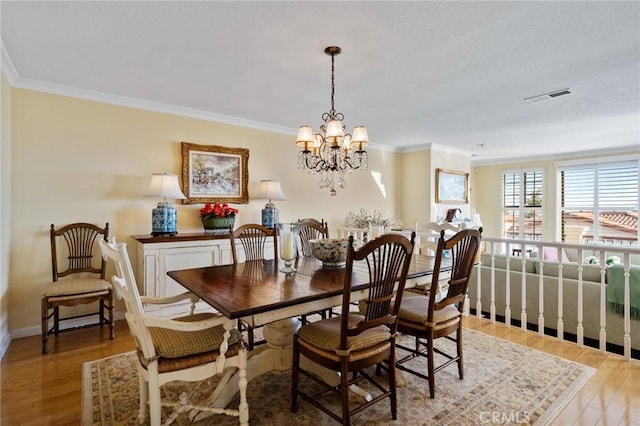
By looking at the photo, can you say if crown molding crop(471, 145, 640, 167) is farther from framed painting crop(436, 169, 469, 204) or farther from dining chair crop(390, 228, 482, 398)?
dining chair crop(390, 228, 482, 398)

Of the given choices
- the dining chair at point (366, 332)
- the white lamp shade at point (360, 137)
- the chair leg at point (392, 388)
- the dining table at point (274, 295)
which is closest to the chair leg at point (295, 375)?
the dining chair at point (366, 332)

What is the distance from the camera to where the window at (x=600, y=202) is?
6145 mm

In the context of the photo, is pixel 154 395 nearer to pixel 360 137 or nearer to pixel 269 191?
pixel 360 137

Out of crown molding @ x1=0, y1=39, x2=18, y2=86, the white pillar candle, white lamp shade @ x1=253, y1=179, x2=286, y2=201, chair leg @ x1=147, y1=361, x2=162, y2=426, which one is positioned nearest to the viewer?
chair leg @ x1=147, y1=361, x2=162, y2=426

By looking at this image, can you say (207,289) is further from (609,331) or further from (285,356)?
(609,331)

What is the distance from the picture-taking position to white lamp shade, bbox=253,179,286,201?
4253 millimetres

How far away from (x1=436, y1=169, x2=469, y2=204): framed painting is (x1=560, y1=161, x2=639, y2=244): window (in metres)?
2.19

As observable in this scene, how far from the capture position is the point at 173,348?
1634mm

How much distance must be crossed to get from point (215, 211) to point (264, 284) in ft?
7.00

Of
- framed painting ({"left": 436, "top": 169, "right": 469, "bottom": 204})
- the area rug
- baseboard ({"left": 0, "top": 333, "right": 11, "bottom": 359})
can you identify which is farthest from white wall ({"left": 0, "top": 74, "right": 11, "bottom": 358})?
framed painting ({"left": 436, "top": 169, "right": 469, "bottom": 204})

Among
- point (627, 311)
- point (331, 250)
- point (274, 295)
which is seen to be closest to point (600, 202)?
point (627, 311)

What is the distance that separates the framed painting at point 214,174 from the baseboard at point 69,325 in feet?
4.69

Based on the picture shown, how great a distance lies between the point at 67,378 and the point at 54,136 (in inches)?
88.7

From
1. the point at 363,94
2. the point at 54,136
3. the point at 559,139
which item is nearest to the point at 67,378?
the point at 54,136
